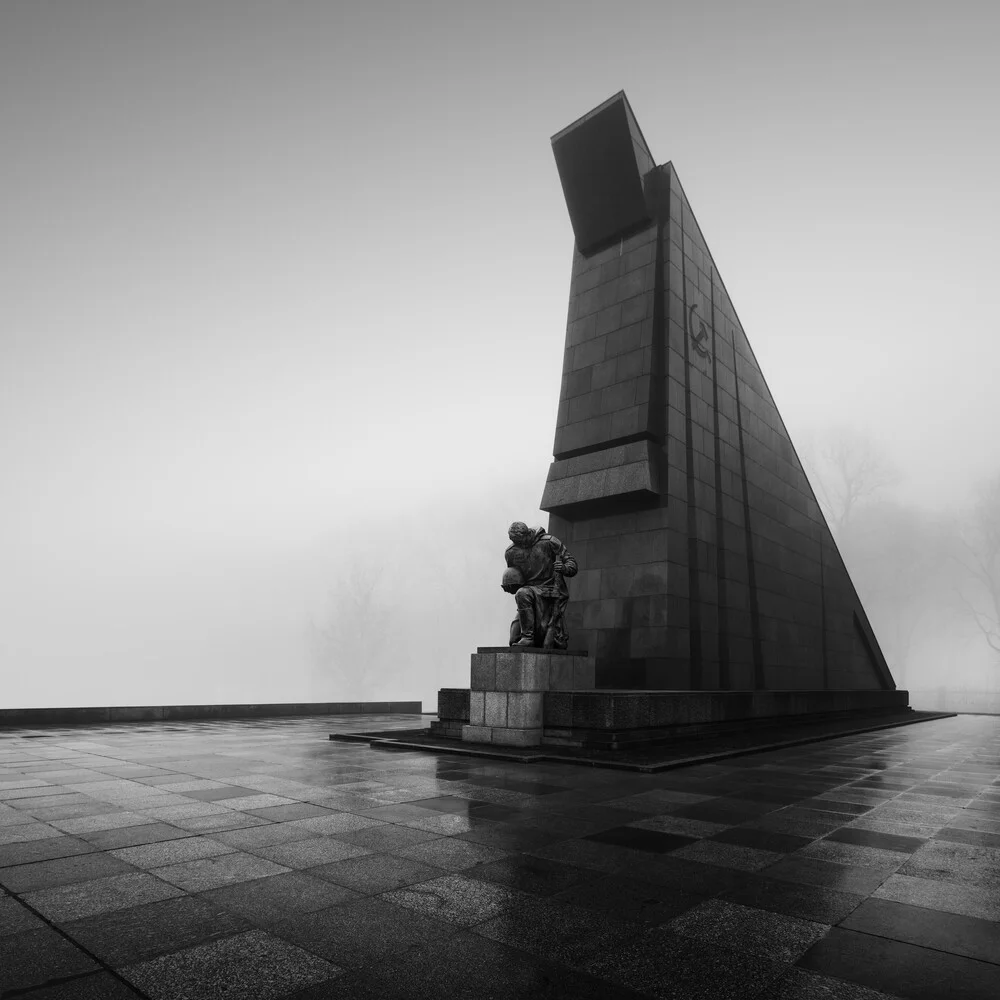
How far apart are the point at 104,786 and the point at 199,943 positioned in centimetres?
550

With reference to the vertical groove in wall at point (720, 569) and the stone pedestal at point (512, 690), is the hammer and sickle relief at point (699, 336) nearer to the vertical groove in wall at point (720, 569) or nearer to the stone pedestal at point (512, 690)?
the vertical groove in wall at point (720, 569)

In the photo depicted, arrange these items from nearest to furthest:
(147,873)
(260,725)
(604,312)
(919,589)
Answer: (147,873), (260,725), (604,312), (919,589)

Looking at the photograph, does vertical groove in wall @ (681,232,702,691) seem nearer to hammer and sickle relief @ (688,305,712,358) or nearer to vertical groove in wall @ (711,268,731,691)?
hammer and sickle relief @ (688,305,712,358)

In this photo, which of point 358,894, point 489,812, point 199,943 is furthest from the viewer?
point 489,812

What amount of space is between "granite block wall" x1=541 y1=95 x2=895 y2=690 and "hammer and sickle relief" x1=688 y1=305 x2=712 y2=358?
8 cm

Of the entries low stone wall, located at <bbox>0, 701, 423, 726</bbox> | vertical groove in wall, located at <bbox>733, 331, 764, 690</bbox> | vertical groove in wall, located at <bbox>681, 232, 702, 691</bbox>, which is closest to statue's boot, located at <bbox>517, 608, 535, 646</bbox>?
vertical groove in wall, located at <bbox>681, 232, 702, 691</bbox>

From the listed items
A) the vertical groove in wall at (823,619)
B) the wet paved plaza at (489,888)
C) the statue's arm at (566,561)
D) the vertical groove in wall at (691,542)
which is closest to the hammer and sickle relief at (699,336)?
the vertical groove in wall at (691,542)

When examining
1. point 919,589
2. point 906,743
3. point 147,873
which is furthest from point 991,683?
point 147,873

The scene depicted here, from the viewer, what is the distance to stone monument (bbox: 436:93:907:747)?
56.7 feet

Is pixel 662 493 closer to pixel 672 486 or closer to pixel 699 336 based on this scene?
pixel 672 486

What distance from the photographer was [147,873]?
4922 mm

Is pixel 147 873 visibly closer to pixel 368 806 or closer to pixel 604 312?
pixel 368 806

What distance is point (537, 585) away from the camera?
1372 cm

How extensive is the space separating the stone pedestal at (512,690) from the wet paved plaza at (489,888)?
10.8 ft
